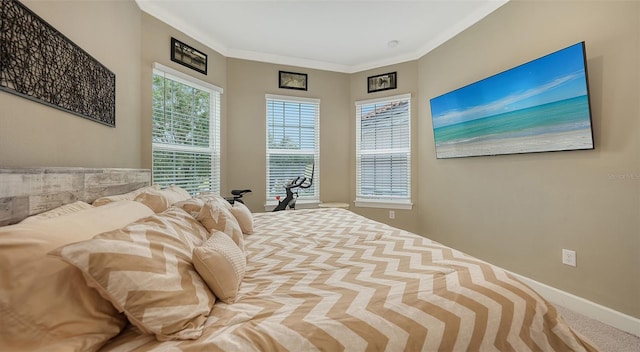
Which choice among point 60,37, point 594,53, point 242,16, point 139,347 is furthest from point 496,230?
point 60,37

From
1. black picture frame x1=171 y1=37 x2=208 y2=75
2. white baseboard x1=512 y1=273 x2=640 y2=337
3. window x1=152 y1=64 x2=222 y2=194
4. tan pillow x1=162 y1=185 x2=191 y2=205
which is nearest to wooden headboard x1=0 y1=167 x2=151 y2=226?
tan pillow x1=162 y1=185 x2=191 y2=205

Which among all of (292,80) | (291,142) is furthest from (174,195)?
(292,80)

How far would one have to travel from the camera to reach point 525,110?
91.6 inches

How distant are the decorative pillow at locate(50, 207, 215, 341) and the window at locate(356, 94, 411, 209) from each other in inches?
140

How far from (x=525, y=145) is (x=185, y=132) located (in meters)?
3.62

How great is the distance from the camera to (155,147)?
9.40ft

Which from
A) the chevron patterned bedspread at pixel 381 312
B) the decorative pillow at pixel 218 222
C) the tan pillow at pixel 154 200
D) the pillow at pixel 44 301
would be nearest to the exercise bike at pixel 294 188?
the tan pillow at pixel 154 200

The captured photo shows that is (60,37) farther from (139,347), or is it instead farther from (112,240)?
(139,347)

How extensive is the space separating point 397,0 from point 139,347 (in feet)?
10.7

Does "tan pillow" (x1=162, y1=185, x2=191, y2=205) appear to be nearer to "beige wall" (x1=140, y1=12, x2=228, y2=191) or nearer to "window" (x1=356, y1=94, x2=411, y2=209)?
"beige wall" (x1=140, y1=12, x2=228, y2=191)

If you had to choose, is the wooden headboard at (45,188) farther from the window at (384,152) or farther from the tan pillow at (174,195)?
the window at (384,152)

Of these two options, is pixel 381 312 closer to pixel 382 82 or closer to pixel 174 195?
pixel 174 195

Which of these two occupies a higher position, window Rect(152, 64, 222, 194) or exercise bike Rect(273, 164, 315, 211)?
window Rect(152, 64, 222, 194)

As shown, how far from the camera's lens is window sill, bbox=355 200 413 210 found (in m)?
4.01
